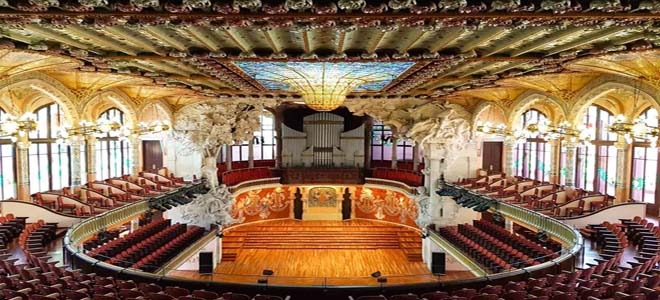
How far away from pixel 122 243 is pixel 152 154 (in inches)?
566

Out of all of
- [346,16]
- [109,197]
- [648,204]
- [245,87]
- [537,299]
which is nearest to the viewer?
[346,16]

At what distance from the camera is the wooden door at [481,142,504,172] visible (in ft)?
93.5

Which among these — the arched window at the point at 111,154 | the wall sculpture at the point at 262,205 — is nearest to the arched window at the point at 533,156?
the wall sculpture at the point at 262,205

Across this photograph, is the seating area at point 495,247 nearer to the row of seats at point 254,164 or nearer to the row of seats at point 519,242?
the row of seats at point 519,242

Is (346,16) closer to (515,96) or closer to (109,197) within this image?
(109,197)

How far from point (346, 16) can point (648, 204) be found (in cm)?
2100

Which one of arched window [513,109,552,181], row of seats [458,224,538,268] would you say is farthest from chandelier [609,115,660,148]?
arched window [513,109,552,181]

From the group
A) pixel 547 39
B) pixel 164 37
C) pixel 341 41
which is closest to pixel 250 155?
pixel 164 37

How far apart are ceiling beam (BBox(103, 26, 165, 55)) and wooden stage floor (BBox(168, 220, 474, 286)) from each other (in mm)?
12213

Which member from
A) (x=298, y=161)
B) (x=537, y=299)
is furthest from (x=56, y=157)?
(x=537, y=299)

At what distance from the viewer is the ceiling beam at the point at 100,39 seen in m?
7.12

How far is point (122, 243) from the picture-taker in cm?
1534

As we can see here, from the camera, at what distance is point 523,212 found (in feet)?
53.0

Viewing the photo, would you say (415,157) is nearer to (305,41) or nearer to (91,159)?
(91,159)
